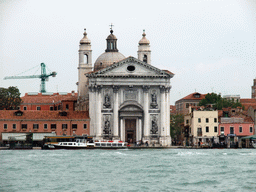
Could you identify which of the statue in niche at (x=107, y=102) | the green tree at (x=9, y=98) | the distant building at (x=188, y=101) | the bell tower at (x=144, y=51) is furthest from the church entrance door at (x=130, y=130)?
the distant building at (x=188, y=101)

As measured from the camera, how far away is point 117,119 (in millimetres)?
116438

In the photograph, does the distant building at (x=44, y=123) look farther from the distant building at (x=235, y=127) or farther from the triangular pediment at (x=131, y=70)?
the distant building at (x=235, y=127)

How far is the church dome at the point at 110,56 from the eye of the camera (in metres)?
128

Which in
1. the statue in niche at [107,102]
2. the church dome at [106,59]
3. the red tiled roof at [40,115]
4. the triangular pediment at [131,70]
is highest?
the church dome at [106,59]

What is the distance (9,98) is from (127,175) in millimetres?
82711

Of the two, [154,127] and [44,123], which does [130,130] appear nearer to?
[154,127]

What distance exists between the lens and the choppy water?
51.3 metres

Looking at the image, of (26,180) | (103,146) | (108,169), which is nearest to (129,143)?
(103,146)

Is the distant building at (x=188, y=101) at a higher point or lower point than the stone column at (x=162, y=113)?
higher

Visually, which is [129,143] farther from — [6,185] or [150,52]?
[6,185]

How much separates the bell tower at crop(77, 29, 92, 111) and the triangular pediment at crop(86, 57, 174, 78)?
13757mm

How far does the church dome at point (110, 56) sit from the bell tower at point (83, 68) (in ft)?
8.37

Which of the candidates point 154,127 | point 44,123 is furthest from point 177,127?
Result: point 44,123

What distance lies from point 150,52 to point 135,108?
746 inches
